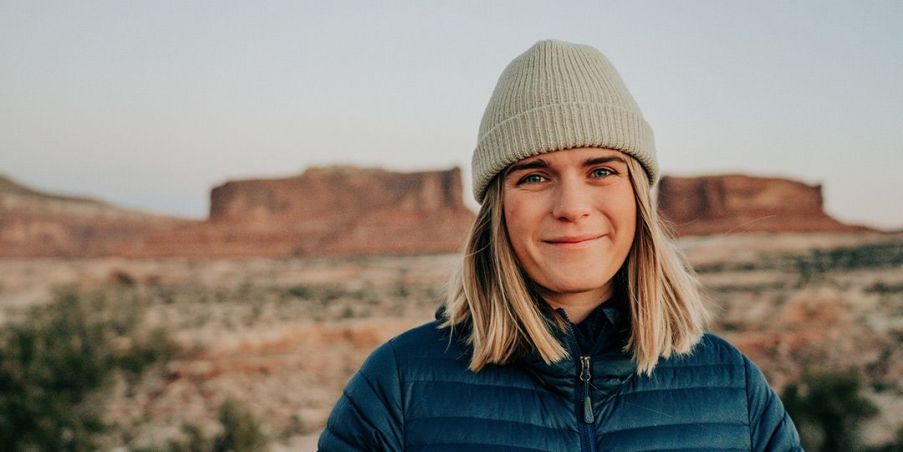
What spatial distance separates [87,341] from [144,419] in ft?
6.75

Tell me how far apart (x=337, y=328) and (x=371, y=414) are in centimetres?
1777

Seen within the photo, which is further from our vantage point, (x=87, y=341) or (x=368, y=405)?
(x=87, y=341)

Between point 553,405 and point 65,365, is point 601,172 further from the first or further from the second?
point 65,365

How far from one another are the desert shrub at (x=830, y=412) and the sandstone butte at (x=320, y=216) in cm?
4274

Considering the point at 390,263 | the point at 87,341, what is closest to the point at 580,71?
the point at 87,341

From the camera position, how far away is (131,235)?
76.6 metres

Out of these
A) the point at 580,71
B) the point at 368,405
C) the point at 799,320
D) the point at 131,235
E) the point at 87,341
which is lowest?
the point at 131,235

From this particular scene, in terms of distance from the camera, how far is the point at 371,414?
1.40m

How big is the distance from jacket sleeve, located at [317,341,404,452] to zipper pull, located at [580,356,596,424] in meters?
0.40

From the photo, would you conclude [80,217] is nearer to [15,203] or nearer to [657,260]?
[15,203]

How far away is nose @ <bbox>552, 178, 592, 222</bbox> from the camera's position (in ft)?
4.81

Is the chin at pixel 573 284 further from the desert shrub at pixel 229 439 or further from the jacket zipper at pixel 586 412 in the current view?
the desert shrub at pixel 229 439

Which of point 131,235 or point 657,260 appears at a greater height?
point 657,260

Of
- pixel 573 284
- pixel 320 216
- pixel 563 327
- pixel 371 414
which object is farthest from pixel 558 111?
pixel 320 216
